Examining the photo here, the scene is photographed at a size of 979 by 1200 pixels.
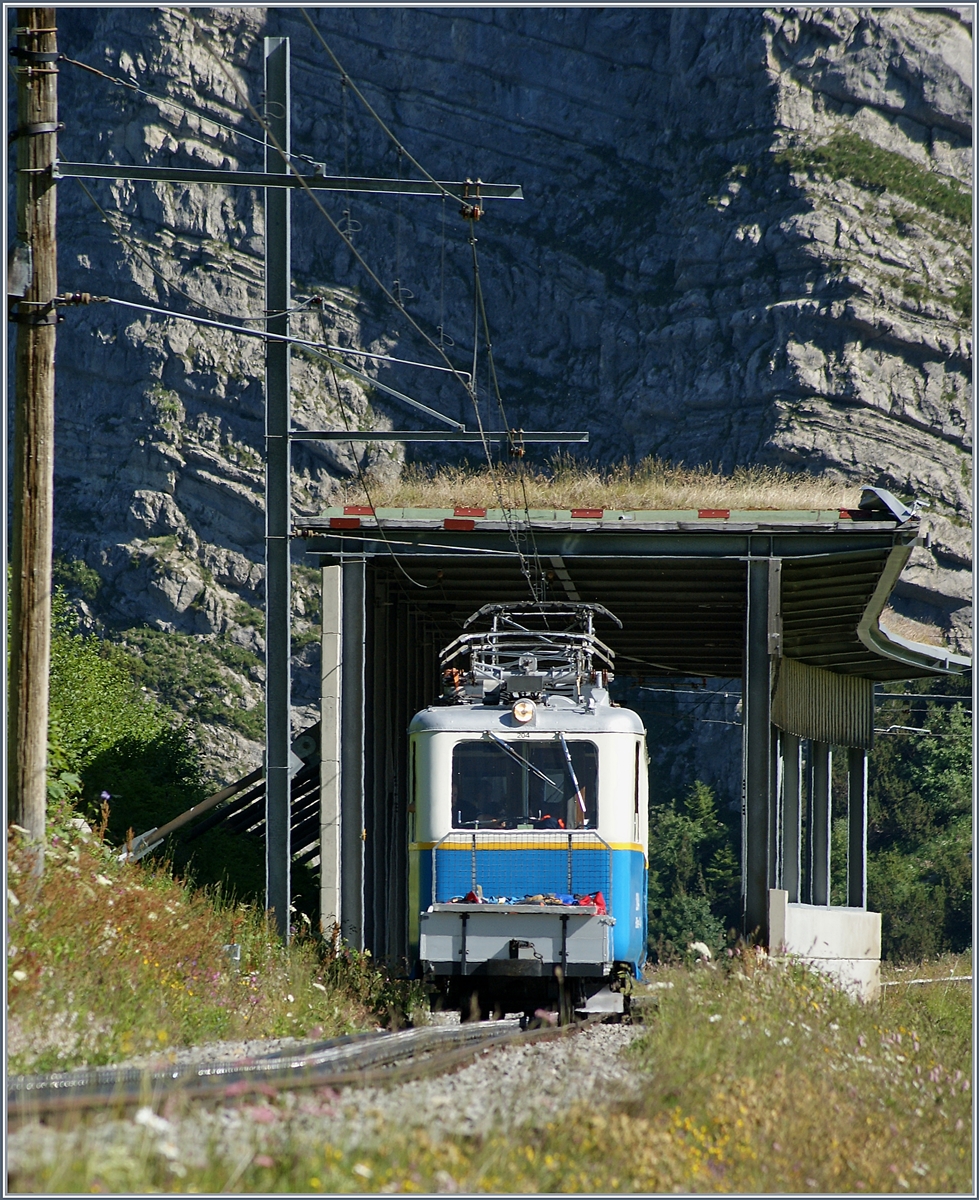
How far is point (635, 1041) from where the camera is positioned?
10586 millimetres

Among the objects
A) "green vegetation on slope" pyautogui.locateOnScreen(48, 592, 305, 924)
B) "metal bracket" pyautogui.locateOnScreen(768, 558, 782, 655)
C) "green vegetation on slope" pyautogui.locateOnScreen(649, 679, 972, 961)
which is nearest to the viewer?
"metal bracket" pyautogui.locateOnScreen(768, 558, 782, 655)

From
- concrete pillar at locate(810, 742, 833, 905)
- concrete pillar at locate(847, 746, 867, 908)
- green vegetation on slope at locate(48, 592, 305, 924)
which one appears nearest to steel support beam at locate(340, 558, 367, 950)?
green vegetation on slope at locate(48, 592, 305, 924)

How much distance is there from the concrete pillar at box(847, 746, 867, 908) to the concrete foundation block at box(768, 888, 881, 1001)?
3.16 metres

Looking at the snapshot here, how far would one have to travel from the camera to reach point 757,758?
1741cm

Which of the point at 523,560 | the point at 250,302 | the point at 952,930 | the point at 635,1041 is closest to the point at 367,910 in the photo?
the point at 523,560

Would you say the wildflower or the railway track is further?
the railway track

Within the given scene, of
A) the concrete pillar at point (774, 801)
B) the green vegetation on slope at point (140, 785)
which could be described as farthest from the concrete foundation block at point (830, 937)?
the green vegetation on slope at point (140, 785)

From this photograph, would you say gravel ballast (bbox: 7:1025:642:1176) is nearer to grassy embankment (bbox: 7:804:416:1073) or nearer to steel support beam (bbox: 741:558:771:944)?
grassy embankment (bbox: 7:804:416:1073)

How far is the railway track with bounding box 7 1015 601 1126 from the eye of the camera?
6.73 metres

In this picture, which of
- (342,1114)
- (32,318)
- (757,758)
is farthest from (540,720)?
(342,1114)

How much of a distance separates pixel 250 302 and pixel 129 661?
31.0 metres

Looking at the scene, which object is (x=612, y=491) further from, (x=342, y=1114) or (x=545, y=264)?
(x=545, y=264)

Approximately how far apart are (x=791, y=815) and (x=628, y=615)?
5.22 m

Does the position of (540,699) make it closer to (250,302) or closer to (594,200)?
(250,302)
